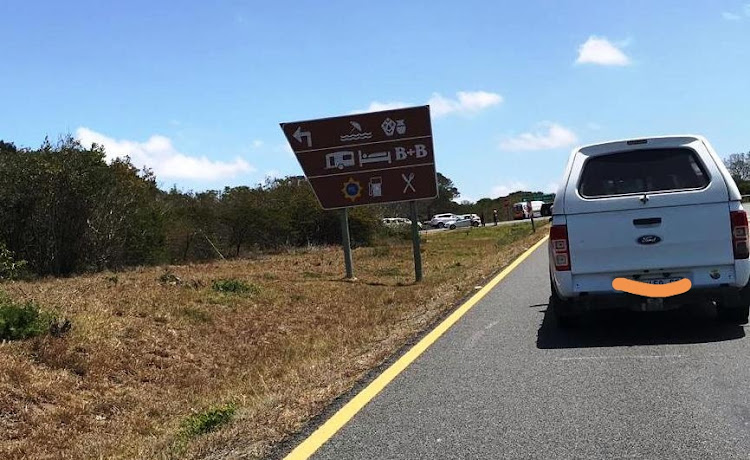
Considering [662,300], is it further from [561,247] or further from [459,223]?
[459,223]

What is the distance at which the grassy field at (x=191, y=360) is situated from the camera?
5.61 metres

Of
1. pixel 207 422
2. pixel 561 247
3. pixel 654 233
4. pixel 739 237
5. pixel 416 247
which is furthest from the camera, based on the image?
pixel 416 247

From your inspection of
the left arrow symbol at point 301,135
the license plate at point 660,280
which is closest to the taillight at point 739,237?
the license plate at point 660,280

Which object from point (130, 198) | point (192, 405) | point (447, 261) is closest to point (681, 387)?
point (192, 405)

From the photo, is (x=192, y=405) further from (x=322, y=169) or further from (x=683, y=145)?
(x=322, y=169)

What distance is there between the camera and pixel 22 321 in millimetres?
8367

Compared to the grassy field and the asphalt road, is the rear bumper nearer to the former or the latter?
the asphalt road

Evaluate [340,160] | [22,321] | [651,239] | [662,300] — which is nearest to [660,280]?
[662,300]

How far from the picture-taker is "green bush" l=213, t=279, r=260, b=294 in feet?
43.7

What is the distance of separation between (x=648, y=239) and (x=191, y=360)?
6009mm

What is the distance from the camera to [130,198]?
21281 mm

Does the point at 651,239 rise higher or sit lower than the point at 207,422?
higher

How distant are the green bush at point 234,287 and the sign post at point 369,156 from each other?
4178 mm

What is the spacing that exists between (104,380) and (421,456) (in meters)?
4.94
